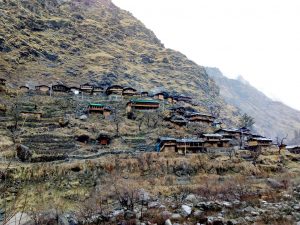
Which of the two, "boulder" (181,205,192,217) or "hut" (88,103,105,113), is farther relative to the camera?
"hut" (88,103,105,113)

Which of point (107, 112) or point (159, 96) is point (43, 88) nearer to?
point (107, 112)

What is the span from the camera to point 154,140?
65500mm

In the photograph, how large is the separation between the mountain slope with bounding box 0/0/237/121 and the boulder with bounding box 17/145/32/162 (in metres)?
67.9

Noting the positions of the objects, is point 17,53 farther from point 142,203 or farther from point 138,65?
point 142,203

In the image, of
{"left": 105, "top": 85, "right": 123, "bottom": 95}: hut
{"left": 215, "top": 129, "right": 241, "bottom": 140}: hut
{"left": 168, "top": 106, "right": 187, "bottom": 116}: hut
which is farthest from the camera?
{"left": 105, "top": 85, "right": 123, "bottom": 95}: hut

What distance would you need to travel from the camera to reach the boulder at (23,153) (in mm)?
50619

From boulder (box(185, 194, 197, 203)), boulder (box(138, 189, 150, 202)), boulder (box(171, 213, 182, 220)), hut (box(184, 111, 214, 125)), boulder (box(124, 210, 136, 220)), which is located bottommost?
boulder (box(138, 189, 150, 202))

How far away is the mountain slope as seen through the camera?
13238cm

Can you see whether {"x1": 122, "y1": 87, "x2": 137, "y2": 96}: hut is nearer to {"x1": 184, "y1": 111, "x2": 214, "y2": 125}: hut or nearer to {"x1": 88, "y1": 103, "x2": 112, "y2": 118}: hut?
{"x1": 88, "y1": 103, "x2": 112, "y2": 118}: hut

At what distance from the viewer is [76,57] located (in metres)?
160

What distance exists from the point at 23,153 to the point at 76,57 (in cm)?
11565

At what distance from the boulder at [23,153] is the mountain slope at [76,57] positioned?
67884 millimetres

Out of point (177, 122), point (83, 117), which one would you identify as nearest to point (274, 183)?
point (177, 122)

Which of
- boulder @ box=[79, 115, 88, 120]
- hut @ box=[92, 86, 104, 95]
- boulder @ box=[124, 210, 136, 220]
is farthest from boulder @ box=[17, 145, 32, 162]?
hut @ box=[92, 86, 104, 95]
